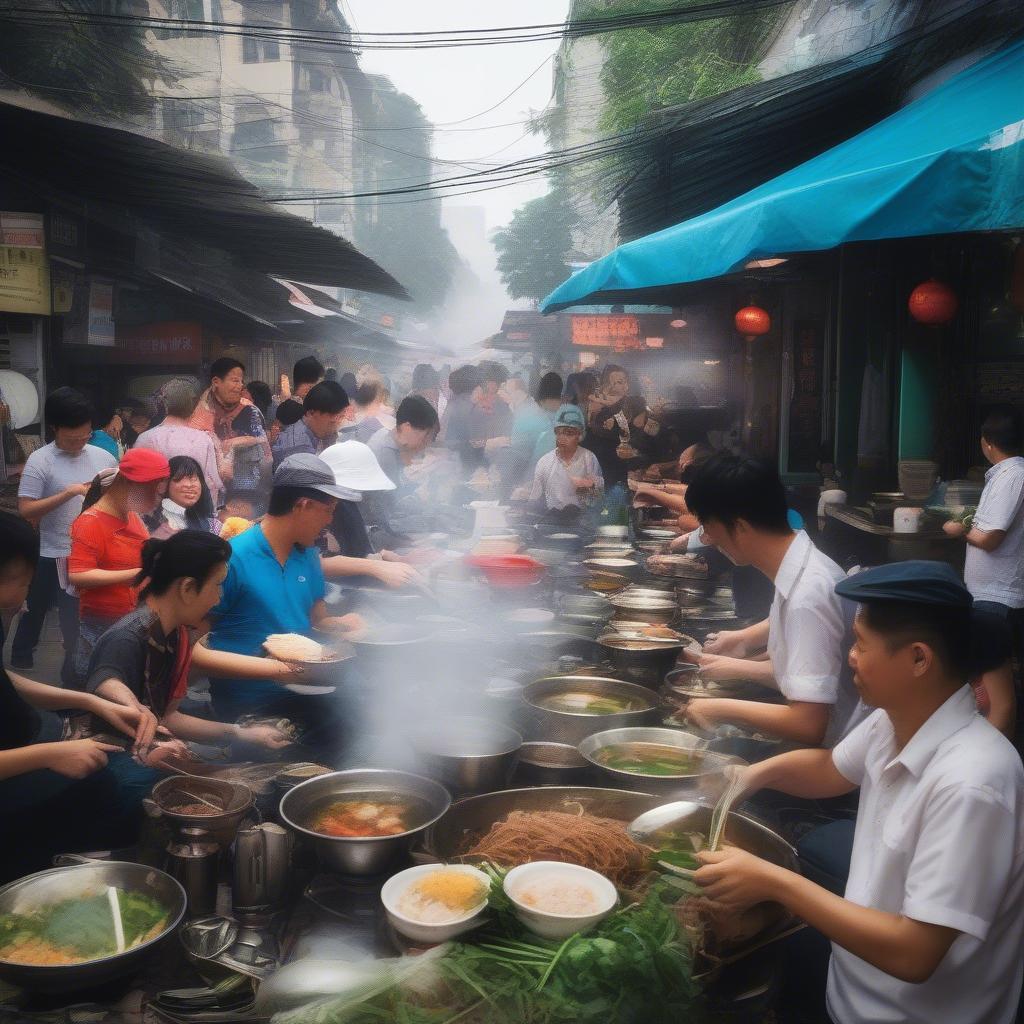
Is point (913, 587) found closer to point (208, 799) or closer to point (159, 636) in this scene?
point (208, 799)

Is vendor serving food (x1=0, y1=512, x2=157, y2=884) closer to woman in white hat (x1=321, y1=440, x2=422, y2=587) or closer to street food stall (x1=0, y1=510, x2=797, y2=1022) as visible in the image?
street food stall (x1=0, y1=510, x2=797, y2=1022)

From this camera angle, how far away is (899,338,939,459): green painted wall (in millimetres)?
9195

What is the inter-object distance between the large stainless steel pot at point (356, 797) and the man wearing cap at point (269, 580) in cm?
131

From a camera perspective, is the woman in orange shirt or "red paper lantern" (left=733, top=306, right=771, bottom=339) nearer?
the woman in orange shirt

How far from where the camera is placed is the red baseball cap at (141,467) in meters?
5.20

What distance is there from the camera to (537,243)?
53.0 m

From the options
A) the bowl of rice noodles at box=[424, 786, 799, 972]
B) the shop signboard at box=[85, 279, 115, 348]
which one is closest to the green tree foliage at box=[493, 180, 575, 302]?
the shop signboard at box=[85, 279, 115, 348]

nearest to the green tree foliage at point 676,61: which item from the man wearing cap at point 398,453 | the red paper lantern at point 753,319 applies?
the red paper lantern at point 753,319

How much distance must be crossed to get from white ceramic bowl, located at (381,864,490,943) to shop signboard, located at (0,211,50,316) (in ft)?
29.7

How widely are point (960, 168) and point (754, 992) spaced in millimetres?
4409

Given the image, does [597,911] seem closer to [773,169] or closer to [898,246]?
[898,246]

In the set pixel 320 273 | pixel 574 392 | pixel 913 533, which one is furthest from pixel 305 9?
pixel 913 533

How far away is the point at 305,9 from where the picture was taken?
44.8 meters

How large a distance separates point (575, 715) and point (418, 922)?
53.3 inches
